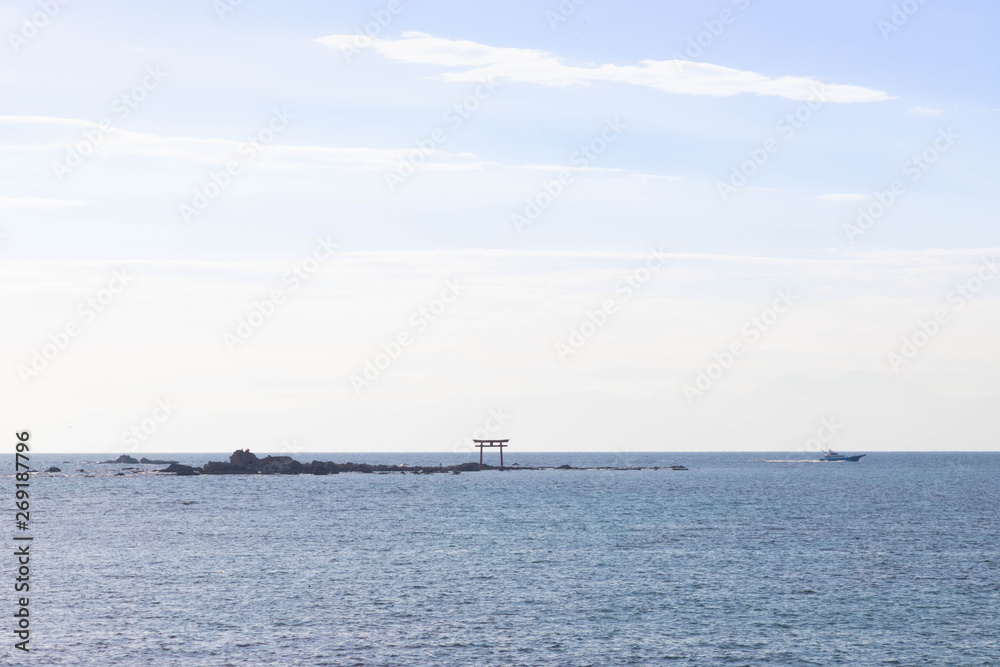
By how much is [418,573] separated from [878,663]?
29237mm

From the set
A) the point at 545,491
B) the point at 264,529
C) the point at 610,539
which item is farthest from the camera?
the point at 545,491

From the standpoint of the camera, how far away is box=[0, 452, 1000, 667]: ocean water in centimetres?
4172

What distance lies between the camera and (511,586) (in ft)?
184

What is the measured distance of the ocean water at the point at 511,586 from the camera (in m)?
41.7

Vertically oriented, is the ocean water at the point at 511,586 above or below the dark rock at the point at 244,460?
below

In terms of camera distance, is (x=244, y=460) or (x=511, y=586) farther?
(x=244, y=460)

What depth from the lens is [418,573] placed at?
60.8 m

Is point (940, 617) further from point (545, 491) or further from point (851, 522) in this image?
point (545, 491)

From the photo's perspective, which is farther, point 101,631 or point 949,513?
point 949,513

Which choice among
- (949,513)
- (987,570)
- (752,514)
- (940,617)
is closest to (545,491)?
(752,514)

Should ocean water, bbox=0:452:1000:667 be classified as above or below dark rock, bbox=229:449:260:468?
below

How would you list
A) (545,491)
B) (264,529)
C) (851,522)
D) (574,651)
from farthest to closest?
(545,491) → (851,522) → (264,529) → (574,651)

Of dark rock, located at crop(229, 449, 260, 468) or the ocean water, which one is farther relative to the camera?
dark rock, located at crop(229, 449, 260, 468)

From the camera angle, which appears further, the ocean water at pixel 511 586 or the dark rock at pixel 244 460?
the dark rock at pixel 244 460
